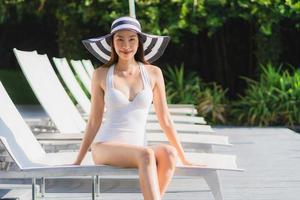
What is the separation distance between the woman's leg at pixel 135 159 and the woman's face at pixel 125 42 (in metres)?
0.61

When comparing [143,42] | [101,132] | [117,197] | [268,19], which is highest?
[268,19]

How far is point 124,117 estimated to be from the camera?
19.8ft

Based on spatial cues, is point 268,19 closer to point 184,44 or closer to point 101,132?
point 184,44

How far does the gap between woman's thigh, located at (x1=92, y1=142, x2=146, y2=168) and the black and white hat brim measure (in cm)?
75

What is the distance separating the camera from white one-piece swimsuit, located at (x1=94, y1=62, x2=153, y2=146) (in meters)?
6.02

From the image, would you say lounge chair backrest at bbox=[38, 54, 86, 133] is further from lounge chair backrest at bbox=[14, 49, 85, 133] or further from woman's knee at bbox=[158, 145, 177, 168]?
woman's knee at bbox=[158, 145, 177, 168]

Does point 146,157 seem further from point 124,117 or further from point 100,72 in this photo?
point 100,72

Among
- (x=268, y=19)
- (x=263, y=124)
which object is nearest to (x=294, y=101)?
(x=263, y=124)

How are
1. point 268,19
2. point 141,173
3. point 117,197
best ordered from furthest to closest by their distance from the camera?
1. point 268,19
2. point 117,197
3. point 141,173

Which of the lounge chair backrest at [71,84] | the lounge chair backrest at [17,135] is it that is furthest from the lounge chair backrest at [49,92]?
the lounge chair backrest at [17,135]

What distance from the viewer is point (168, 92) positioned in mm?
16797

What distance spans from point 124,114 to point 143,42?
0.58 metres

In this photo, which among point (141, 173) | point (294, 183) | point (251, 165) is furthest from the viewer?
point (251, 165)

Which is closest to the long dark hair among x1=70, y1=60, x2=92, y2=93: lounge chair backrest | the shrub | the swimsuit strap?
the swimsuit strap
